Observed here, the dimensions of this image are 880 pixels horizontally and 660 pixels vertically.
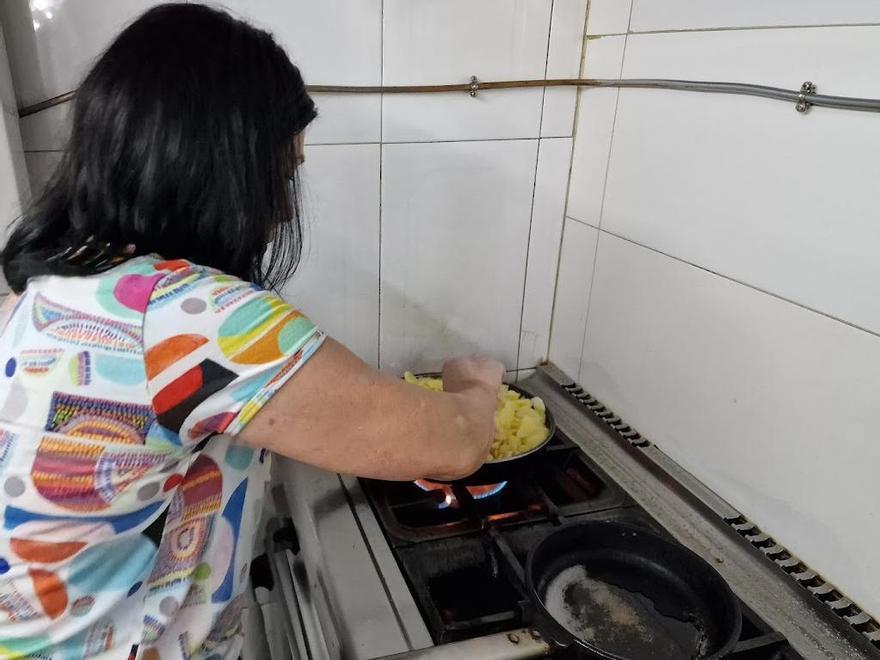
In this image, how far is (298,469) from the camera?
1055 millimetres

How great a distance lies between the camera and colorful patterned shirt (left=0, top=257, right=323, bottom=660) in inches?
22.1

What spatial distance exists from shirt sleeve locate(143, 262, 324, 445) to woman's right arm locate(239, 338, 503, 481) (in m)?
0.02

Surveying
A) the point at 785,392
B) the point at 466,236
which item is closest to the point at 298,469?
the point at 466,236

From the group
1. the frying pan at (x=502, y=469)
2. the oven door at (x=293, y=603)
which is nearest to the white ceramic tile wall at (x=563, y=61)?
the frying pan at (x=502, y=469)

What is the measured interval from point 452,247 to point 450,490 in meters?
0.45

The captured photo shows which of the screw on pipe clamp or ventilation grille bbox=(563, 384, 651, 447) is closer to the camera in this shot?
the screw on pipe clamp

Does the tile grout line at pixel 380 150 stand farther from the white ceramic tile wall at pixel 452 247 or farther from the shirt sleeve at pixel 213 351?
the shirt sleeve at pixel 213 351

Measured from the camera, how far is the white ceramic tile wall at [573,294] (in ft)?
4.03

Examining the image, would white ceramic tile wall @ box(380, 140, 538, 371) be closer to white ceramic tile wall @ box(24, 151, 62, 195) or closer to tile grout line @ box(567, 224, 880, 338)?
tile grout line @ box(567, 224, 880, 338)

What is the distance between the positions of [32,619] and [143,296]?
325 millimetres

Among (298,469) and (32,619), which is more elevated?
(32,619)

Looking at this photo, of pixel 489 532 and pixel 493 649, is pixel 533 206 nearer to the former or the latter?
pixel 489 532

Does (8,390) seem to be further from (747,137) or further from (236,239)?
(747,137)

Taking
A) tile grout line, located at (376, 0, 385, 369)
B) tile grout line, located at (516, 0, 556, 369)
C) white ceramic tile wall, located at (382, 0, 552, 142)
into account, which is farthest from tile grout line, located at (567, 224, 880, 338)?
tile grout line, located at (376, 0, 385, 369)
